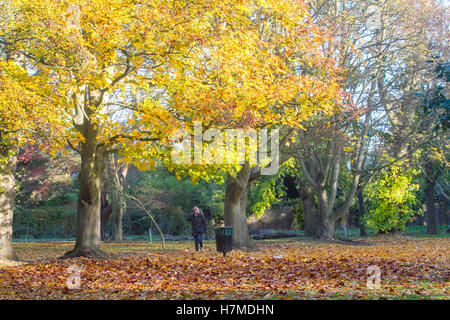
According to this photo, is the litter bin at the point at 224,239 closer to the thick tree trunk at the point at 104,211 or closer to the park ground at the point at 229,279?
the park ground at the point at 229,279

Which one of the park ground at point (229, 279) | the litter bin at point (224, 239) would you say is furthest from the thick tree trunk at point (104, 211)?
the litter bin at point (224, 239)

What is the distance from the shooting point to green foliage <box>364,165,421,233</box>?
90.5ft

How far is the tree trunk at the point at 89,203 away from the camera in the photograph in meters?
15.2

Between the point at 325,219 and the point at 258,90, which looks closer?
the point at 258,90

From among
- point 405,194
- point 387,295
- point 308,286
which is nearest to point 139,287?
point 308,286

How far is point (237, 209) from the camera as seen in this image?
1928cm

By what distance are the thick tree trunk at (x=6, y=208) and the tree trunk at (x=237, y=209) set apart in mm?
7461

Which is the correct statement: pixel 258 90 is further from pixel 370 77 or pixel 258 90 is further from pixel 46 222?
pixel 46 222

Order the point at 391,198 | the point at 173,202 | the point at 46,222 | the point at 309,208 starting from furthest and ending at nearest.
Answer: the point at 46,222, the point at 173,202, the point at 309,208, the point at 391,198

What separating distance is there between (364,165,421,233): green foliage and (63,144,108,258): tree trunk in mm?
16682

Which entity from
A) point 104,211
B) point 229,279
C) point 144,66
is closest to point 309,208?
point 104,211

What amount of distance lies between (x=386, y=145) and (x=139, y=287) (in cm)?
1754

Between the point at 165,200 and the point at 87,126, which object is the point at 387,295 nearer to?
the point at 87,126

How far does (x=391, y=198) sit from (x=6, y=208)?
19.8m
